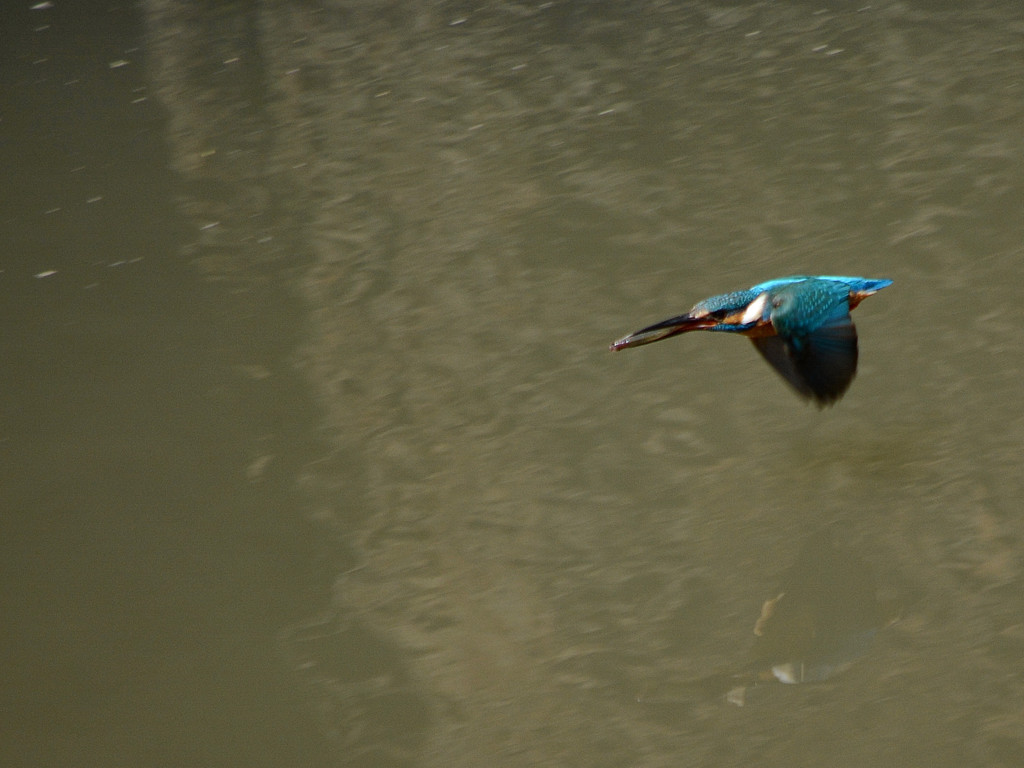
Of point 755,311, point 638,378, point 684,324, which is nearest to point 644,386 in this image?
point 638,378

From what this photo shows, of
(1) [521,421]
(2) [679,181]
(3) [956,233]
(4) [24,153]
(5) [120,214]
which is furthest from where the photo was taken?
(4) [24,153]

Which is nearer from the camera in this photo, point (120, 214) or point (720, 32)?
point (120, 214)

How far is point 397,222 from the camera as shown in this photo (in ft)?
11.7

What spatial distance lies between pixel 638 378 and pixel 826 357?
64 cm

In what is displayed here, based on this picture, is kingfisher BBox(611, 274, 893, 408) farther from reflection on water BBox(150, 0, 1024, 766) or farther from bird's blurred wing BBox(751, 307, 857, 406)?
reflection on water BBox(150, 0, 1024, 766)

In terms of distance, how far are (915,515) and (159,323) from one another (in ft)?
6.36

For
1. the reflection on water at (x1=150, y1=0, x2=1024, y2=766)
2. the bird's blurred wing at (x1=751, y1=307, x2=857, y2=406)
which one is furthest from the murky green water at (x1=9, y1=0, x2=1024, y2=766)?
the bird's blurred wing at (x1=751, y1=307, x2=857, y2=406)

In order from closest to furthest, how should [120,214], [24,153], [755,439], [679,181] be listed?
[755,439], [679,181], [120,214], [24,153]

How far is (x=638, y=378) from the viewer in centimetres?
266

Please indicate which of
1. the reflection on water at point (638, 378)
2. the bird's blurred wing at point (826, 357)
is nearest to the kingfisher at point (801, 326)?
the bird's blurred wing at point (826, 357)

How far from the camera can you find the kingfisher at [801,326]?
2066 mm

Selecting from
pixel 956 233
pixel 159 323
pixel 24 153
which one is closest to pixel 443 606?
pixel 159 323

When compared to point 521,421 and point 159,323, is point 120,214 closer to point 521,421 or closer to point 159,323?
point 159,323

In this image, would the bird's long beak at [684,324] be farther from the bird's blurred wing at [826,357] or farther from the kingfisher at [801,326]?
the bird's blurred wing at [826,357]
